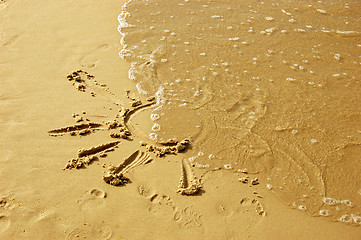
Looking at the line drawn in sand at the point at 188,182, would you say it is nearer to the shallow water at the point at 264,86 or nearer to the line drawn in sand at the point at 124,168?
the shallow water at the point at 264,86

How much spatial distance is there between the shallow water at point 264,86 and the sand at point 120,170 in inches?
1.6

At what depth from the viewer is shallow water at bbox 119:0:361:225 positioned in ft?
10.2

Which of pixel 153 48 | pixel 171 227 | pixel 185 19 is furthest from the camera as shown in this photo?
pixel 185 19

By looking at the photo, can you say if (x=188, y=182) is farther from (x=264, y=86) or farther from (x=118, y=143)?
(x=264, y=86)

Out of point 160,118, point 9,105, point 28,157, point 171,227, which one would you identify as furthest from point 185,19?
point 171,227

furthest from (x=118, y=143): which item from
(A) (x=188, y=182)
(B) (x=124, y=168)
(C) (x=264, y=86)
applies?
(C) (x=264, y=86)

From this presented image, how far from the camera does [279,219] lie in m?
2.67

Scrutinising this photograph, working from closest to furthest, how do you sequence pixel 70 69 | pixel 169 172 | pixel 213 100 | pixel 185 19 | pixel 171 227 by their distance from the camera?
pixel 171 227 < pixel 169 172 < pixel 213 100 < pixel 70 69 < pixel 185 19

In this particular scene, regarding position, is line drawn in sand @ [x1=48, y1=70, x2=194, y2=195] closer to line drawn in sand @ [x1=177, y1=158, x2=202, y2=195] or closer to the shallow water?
line drawn in sand @ [x1=177, y1=158, x2=202, y2=195]

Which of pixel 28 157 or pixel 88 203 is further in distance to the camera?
pixel 28 157

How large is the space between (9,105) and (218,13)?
4290 millimetres

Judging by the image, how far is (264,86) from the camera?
418cm

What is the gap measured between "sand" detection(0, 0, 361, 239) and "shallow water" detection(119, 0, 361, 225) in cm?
4

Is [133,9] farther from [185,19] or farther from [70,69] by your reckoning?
[70,69]
